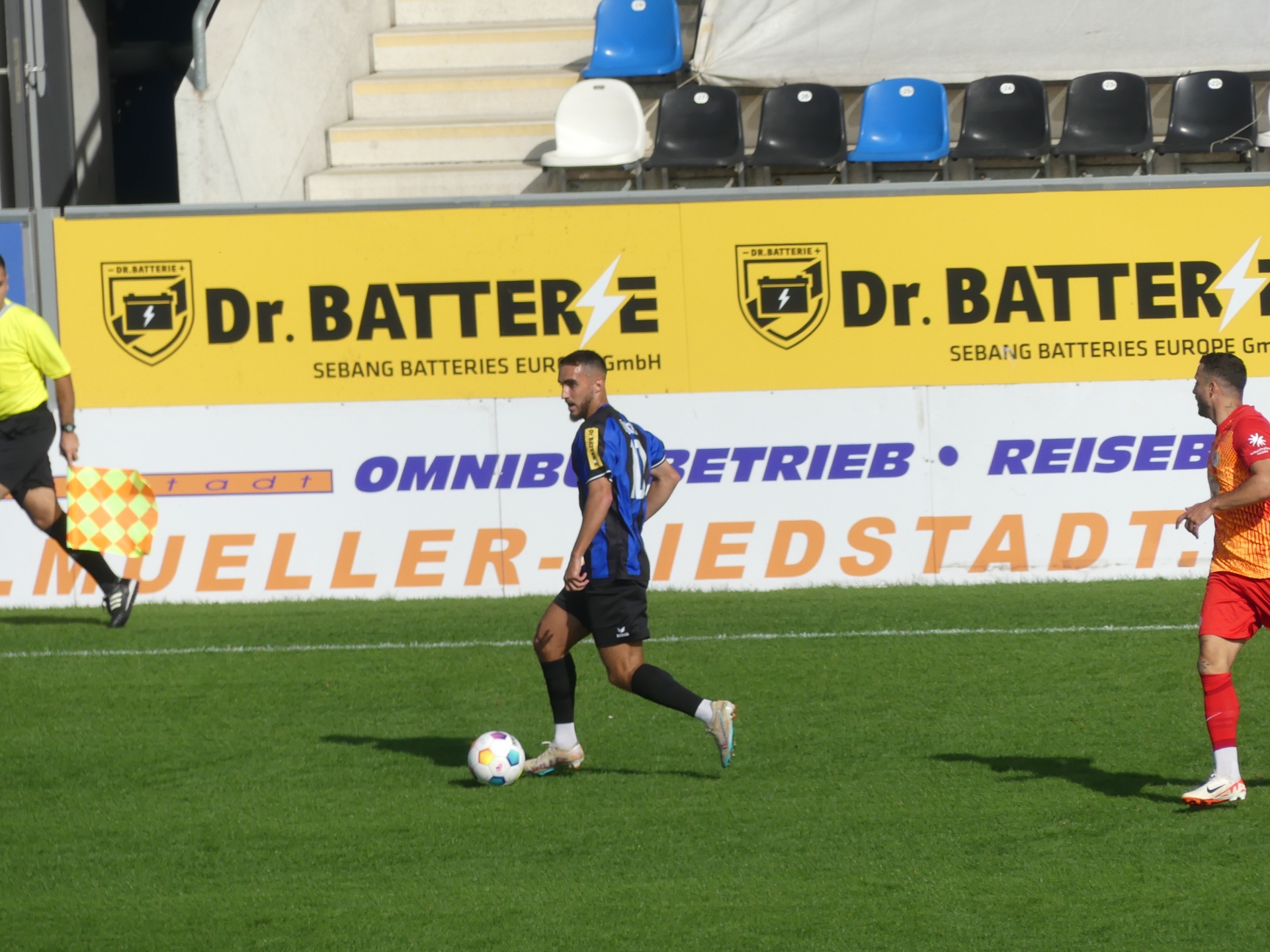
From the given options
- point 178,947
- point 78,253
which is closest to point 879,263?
point 78,253

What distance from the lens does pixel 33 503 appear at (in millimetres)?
10156

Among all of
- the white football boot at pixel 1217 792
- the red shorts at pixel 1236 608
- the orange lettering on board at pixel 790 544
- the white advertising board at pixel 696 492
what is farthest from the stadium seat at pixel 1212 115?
the white football boot at pixel 1217 792

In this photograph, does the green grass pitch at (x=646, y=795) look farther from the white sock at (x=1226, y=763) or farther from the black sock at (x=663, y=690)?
the black sock at (x=663, y=690)

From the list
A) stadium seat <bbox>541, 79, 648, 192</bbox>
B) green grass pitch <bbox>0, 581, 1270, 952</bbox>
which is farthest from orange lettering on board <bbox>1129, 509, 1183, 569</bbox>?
stadium seat <bbox>541, 79, 648, 192</bbox>

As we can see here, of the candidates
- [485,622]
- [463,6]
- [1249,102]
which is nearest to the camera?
[485,622]

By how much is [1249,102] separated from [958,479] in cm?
685

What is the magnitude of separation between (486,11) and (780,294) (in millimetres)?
9027

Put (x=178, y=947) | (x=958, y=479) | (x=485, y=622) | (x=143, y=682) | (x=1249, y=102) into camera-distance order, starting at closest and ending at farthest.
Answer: (x=178, y=947) → (x=143, y=682) → (x=485, y=622) → (x=958, y=479) → (x=1249, y=102)

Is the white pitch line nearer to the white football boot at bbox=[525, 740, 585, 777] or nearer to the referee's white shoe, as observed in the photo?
the referee's white shoe

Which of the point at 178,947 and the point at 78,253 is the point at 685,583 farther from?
the point at 178,947

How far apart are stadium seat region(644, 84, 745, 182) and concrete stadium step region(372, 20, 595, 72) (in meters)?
2.59

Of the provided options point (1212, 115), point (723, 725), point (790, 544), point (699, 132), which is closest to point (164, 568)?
point (790, 544)

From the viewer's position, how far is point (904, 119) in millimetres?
16359

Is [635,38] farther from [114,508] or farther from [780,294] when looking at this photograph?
[114,508]
